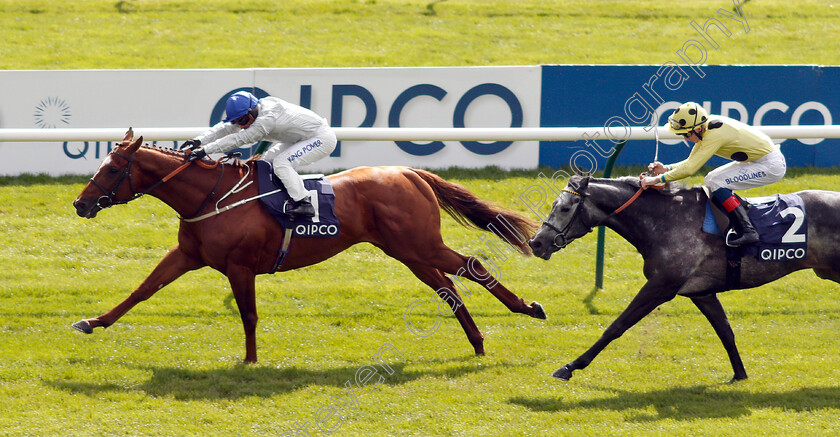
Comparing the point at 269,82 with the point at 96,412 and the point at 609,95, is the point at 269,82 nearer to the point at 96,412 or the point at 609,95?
the point at 609,95

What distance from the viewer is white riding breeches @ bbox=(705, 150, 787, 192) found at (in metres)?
6.44

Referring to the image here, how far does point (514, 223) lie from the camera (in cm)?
741

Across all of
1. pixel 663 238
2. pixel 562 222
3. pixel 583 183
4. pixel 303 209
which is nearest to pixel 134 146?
pixel 303 209

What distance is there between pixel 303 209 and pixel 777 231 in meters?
3.20

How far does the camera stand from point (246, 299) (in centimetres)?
677

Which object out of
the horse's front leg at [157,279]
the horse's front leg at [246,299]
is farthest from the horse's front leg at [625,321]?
the horse's front leg at [157,279]

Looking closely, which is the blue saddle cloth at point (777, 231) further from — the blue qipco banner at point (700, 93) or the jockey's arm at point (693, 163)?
the blue qipco banner at point (700, 93)

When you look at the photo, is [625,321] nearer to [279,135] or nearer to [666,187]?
[666,187]

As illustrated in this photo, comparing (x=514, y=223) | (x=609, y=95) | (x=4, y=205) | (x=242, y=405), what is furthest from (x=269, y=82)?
(x=242, y=405)

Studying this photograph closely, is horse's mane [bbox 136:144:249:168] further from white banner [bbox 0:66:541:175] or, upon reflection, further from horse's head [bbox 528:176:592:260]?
white banner [bbox 0:66:541:175]

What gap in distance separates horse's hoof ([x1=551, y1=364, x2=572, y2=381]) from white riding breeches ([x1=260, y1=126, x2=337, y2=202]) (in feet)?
6.95

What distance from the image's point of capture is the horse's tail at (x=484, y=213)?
737 cm

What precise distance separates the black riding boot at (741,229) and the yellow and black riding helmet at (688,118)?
2.04 ft

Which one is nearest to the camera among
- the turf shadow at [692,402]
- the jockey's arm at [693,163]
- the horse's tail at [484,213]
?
the turf shadow at [692,402]
